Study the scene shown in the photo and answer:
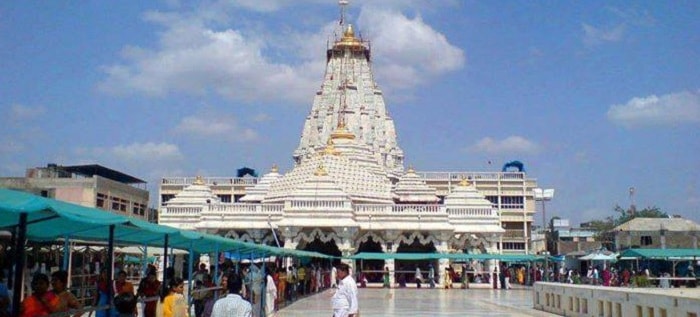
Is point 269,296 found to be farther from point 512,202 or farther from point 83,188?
point 512,202

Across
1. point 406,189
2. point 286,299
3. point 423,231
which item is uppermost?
point 406,189

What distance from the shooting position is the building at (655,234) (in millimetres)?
55875

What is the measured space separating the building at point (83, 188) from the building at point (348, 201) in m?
4.57

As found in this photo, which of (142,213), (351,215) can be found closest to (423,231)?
(351,215)

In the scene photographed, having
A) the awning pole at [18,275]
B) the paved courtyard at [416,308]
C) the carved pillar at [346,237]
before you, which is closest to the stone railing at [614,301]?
the paved courtyard at [416,308]

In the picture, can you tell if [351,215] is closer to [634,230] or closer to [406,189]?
[406,189]

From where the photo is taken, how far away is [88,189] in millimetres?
54281

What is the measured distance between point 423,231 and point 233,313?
41282 mm

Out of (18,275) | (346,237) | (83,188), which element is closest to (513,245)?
(346,237)

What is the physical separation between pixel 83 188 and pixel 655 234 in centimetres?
4029

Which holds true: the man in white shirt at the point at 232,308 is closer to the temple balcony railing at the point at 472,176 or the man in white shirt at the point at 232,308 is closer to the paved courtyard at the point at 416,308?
the paved courtyard at the point at 416,308

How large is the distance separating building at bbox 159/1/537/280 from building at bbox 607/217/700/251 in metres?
9.20

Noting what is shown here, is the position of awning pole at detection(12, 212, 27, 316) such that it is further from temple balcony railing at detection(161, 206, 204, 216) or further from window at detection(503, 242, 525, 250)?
window at detection(503, 242, 525, 250)

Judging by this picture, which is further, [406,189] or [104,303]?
[406,189]
